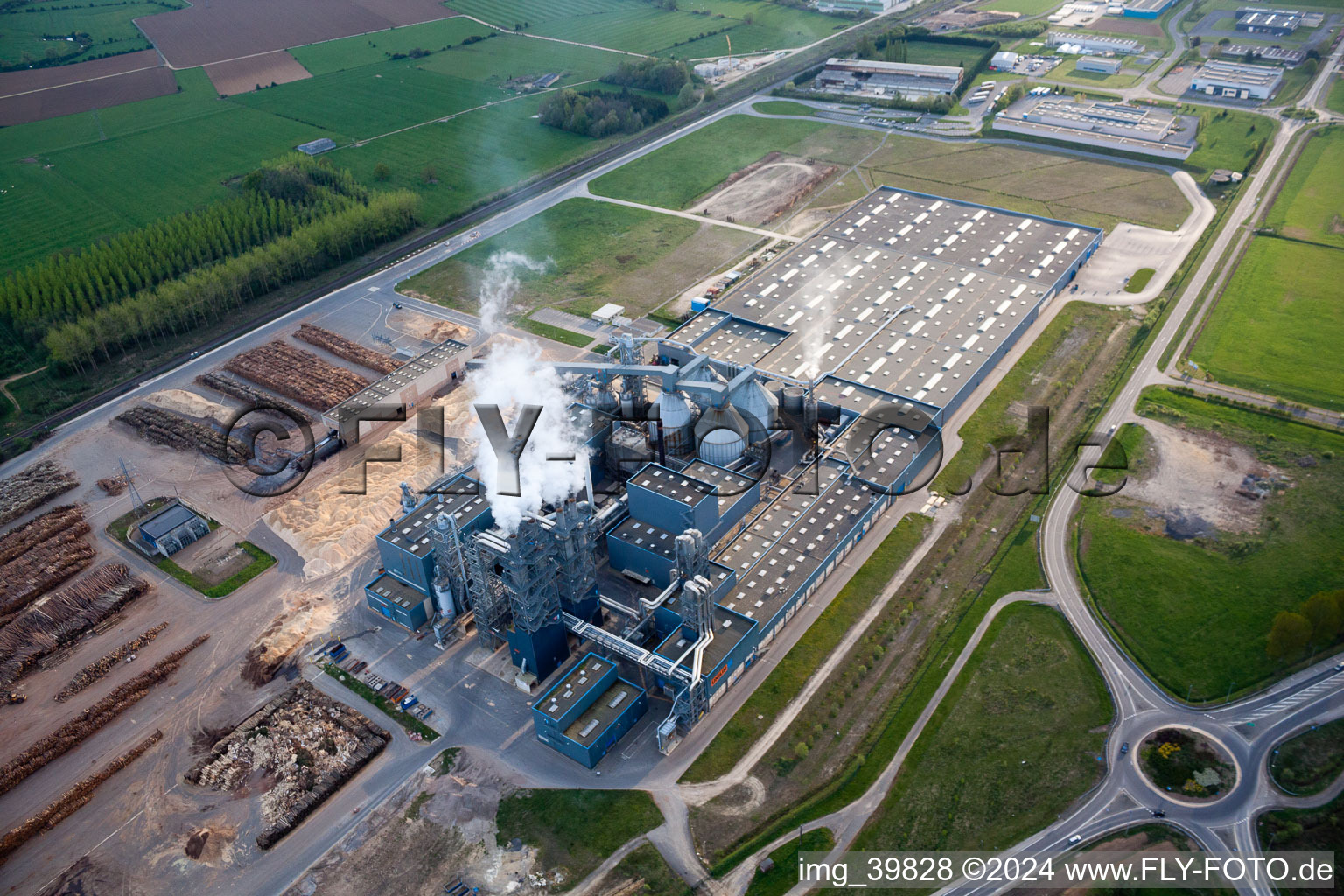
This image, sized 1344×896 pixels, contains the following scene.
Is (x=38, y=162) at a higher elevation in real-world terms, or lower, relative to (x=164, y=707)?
higher

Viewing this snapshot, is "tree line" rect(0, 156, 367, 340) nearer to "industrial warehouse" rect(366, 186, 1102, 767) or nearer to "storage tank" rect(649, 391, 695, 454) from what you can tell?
"industrial warehouse" rect(366, 186, 1102, 767)

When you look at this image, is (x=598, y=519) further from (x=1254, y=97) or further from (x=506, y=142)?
(x=1254, y=97)

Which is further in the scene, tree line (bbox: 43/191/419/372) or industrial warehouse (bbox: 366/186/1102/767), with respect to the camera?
tree line (bbox: 43/191/419/372)

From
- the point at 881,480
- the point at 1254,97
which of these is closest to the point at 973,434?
the point at 881,480

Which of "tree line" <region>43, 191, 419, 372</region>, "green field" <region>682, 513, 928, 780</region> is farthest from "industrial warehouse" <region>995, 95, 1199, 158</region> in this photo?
"tree line" <region>43, 191, 419, 372</region>

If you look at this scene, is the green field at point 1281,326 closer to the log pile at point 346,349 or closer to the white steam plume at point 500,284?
the white steam plume at point 500,284
